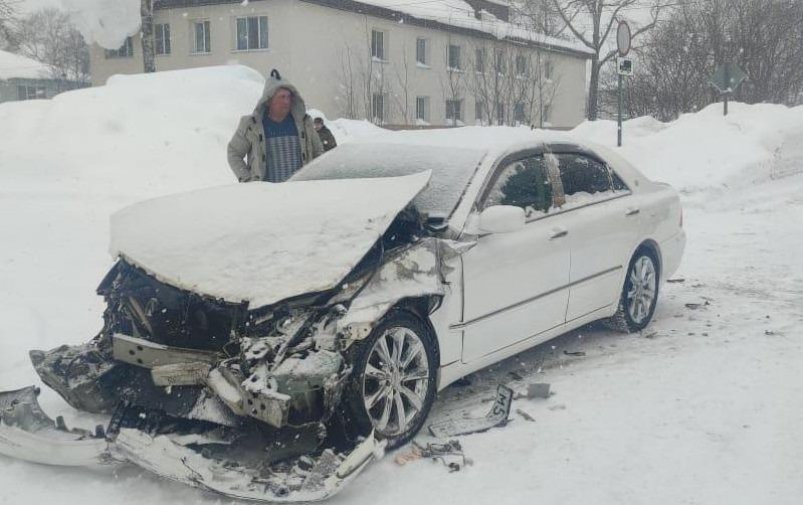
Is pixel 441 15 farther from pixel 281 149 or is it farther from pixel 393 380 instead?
pixel 393 380

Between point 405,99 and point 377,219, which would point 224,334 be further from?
point 405,99

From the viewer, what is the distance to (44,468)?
371cm

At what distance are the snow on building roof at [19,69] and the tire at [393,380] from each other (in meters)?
56.4

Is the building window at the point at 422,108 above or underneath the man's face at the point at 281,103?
above

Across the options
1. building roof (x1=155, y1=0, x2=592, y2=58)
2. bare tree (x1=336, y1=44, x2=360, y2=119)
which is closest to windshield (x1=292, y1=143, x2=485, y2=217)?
building roof (x1=155, y1=0, x2=592, y2=58)

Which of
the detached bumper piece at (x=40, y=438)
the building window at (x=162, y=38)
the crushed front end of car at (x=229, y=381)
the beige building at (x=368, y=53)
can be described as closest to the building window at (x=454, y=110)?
the beige building at (x=368, y=53)

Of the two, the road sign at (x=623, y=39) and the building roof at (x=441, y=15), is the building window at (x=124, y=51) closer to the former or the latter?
the building roof at (x=441, y=15)

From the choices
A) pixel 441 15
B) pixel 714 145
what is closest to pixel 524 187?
pixel 714 145

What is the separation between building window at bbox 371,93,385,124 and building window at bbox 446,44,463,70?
16.1ft

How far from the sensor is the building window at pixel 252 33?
28.1 metres

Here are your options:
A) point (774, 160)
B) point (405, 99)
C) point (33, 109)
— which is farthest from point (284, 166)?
point (405, 99)

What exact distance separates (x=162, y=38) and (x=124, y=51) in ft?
9.05

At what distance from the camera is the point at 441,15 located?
3434 cm

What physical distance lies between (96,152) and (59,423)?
1036 cm
